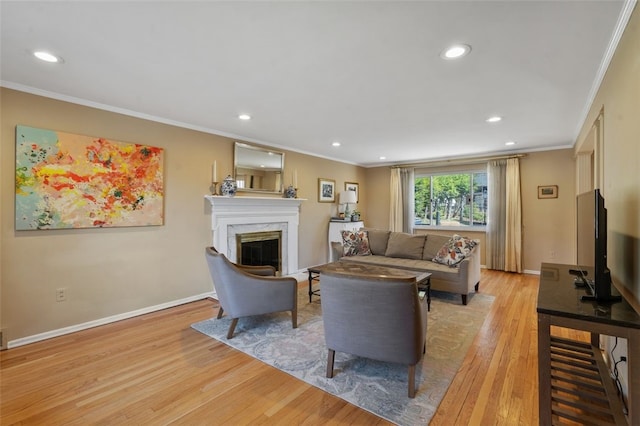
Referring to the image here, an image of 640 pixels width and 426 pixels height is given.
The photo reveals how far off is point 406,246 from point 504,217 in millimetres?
2377

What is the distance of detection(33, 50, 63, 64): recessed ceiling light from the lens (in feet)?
6.81

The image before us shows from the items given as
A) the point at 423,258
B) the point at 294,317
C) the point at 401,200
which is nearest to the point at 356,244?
the point at 423,258

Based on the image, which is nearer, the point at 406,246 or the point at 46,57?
the point at 46,57

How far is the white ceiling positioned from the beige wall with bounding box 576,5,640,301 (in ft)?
0.59

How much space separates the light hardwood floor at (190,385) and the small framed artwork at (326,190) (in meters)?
3.76

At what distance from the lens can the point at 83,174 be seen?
2965 millimetres

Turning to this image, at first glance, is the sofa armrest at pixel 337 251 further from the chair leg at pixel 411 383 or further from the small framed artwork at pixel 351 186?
the chair leg at pixel 411 383

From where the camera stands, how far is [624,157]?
1.75 m

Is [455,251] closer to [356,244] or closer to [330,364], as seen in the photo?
[356,244]

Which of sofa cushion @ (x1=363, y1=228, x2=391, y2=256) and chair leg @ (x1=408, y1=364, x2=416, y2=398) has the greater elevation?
sofa cushion @ (x1=363, y1=228, x2=391, y2=256)

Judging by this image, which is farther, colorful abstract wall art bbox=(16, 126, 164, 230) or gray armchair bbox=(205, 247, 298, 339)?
gray armchair bbox=(205, 247, 298, 339)

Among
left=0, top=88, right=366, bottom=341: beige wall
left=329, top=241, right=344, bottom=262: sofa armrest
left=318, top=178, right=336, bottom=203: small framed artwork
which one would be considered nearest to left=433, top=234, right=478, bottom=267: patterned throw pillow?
left=329, top=241, right=344, bottom=262: sofa armrest

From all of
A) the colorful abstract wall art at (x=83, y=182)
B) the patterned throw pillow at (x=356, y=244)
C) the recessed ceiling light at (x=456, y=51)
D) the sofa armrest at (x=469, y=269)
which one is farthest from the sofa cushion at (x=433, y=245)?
the colorful abstract wall art at (x=83, y=182)

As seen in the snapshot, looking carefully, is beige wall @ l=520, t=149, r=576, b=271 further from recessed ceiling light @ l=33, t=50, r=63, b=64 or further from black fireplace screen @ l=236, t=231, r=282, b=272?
recessed ceiling light @ l=33, t=50, r=63, b=64
